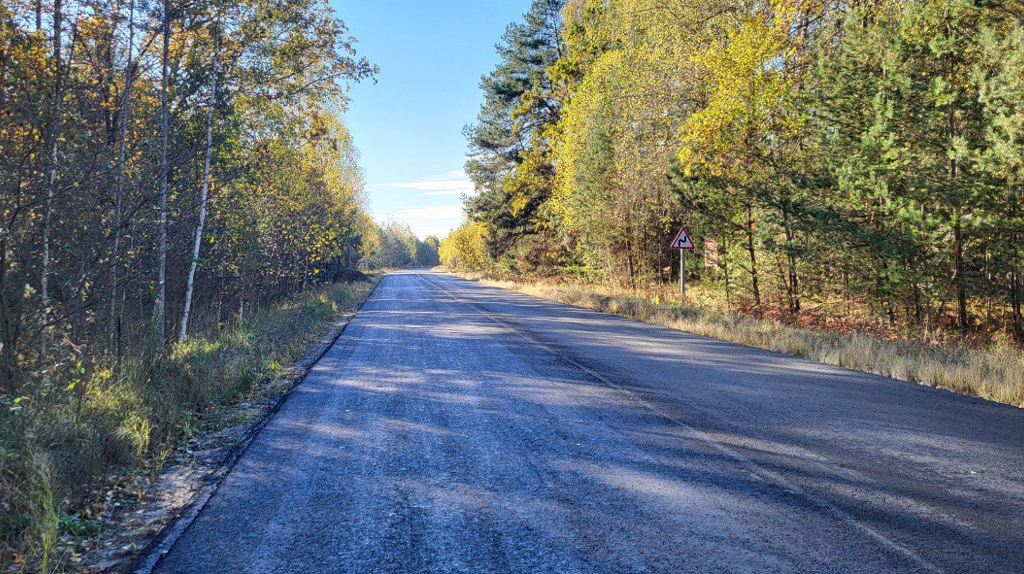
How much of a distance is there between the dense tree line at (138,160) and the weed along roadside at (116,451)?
728 mm

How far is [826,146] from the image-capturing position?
Answer: 12398 mm

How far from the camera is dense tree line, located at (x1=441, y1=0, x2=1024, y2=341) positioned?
1009cm

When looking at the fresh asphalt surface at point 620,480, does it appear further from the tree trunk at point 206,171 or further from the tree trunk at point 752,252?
the tree trunk at point 752,252

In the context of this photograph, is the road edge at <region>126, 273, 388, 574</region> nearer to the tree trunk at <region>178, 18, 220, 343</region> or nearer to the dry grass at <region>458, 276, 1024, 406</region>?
the tree trunk at <region>178, 18, 220, 343</region>

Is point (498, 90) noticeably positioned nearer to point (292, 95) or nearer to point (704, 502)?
point (292, 95)

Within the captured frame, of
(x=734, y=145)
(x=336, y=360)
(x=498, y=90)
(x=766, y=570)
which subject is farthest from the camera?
(x=498, y=90)

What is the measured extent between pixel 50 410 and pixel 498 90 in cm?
3087

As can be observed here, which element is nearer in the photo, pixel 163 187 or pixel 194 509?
pixel 194 509

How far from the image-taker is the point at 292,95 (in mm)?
11117

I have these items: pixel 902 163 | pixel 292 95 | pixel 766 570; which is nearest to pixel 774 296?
pixel 902 163

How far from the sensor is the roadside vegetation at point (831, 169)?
973cm

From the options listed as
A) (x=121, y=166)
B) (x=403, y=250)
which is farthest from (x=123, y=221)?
(x=403, y=250)

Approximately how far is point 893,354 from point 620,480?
737 cm

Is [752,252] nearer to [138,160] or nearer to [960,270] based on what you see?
[960,270]
